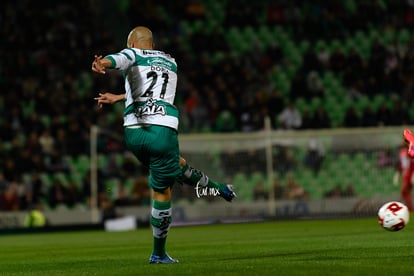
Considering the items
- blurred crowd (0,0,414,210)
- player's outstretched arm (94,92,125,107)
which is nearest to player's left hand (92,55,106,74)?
player's outstretched arm (94,92,125,107)

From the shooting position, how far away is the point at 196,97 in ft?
94.4

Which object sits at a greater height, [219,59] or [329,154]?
[219,59]

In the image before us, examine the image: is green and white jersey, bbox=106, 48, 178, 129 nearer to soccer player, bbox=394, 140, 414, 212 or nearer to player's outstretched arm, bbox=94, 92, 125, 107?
player's outstretched arm, bbox=94, 92, 125, 107

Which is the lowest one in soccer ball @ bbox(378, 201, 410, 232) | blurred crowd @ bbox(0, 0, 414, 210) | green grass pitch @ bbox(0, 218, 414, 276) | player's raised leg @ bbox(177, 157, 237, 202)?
green grass pitch @ bbox(0, 218, 414, 276)

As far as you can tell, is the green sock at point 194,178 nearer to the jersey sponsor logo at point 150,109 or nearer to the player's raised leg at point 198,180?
the player's raised leg at point 198,180

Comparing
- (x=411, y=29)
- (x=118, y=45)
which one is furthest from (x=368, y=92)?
(x=118, y=45)

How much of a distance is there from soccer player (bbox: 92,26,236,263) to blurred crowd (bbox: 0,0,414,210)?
51.2 ft

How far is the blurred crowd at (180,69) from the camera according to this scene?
26.8 metres

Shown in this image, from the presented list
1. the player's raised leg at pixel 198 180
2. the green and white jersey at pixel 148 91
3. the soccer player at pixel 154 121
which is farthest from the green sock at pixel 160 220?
the green and white jersey at pixel 148 91

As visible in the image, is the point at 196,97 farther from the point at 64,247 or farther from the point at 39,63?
the point at 64,247

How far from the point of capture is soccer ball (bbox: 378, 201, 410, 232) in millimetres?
10992

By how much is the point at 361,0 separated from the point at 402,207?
22.2m

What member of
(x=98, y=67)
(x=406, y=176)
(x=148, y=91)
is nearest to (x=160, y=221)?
(x=148, y=91)

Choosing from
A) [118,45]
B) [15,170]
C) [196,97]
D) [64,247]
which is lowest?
[64,247]
